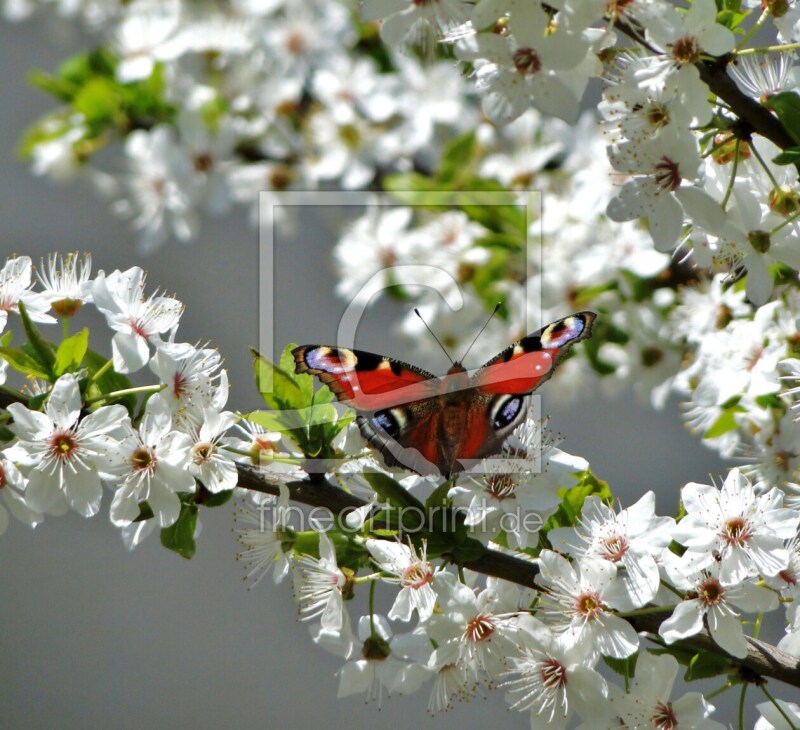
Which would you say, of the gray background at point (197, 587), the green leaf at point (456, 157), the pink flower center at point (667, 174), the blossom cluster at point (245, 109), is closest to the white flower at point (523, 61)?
the pink flower center at point (667, 174)

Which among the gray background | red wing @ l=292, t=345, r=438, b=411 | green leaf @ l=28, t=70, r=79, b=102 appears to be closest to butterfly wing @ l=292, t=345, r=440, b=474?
red wing @ l=292, t=345, r=438, b=411

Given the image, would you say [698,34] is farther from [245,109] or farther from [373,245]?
[245,109]

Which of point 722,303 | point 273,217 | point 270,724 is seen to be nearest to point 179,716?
point 270,724

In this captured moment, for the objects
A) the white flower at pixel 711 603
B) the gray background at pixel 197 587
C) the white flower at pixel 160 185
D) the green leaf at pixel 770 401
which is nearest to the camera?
the white flower at pixel 711 603

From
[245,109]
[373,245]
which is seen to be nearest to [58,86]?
[245,109]

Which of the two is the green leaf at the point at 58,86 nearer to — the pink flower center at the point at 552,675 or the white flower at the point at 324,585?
the white flower at the point at 324,585
